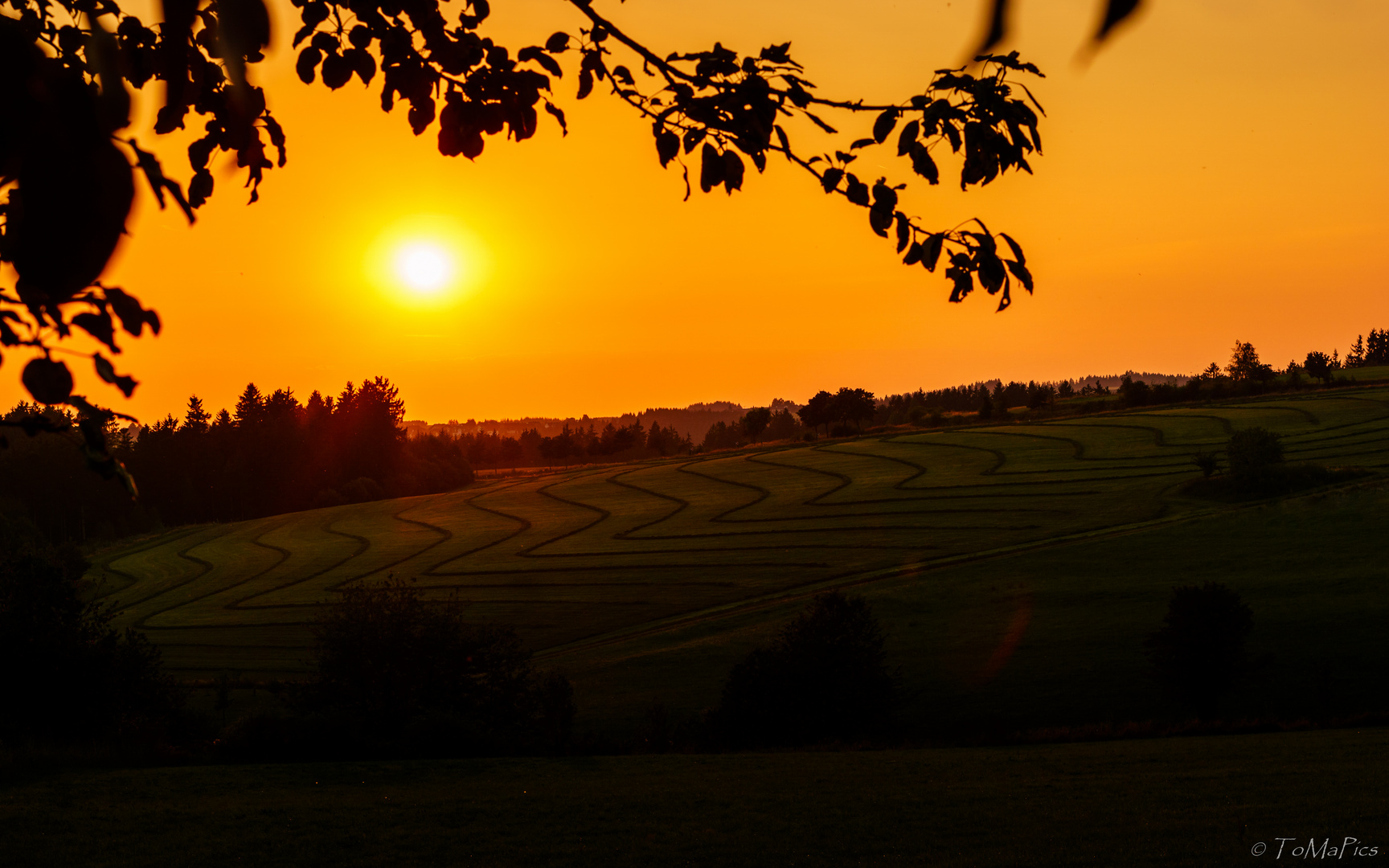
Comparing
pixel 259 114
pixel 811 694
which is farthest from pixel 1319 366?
pixel 259 114

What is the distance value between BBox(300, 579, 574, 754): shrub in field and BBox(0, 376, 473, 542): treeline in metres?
69.2

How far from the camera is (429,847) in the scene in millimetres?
13523

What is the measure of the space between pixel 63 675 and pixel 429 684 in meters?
8.25

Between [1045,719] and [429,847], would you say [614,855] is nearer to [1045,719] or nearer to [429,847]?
[429,847]

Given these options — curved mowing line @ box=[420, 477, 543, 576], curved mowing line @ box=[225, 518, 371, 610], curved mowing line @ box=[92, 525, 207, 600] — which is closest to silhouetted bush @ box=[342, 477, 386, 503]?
curved mowing line @ box=[92, 525, 207, 600]

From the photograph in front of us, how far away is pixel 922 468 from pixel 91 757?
202 ft

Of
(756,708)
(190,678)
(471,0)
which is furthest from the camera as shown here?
(190,678)

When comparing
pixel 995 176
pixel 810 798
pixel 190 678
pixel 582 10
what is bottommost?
pixel 190 678

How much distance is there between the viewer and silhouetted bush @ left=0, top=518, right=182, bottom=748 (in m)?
23.8

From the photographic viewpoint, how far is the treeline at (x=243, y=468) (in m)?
91.2

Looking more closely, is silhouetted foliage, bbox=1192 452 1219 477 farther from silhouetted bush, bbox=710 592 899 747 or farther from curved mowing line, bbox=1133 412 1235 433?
silhouetted bush, bbox=710 592 899 747

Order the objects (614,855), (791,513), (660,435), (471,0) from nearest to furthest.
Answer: (471,0)
(614,855)
(791,513)
(660,435)

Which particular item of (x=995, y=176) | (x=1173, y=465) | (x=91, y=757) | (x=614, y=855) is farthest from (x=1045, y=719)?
(x=1173, y=465)

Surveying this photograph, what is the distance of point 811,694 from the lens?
28078 millimetres
